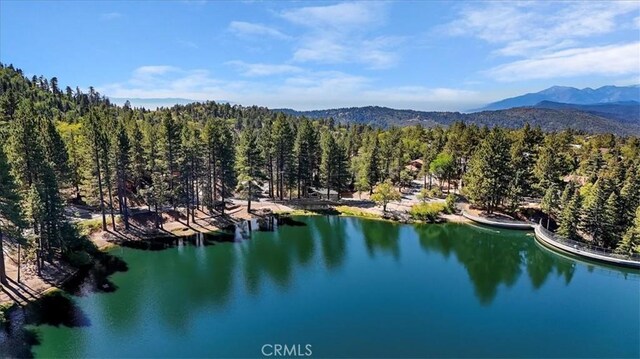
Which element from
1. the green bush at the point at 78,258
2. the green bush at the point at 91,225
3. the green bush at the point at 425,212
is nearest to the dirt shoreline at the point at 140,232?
the green bush at the point at 91,225

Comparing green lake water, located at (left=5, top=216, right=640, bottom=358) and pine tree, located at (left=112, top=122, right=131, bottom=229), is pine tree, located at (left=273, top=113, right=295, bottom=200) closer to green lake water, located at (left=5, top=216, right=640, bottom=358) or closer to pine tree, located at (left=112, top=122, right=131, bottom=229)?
green lake water, located at (left=5, top=216, right=640, bottom=358)

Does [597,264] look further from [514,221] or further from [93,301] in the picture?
[93,301]

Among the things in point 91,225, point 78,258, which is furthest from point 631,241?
point 91,225

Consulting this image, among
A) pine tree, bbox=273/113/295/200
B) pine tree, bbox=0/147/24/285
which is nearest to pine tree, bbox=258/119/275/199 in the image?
pine tree, bbox=273/113/295/200

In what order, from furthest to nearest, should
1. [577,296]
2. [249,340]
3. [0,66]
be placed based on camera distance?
[0,66] → [577,296] → [249,340]

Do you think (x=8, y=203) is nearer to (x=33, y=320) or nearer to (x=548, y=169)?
(x=33, y=320)

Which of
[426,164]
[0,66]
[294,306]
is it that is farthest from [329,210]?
[0,66]

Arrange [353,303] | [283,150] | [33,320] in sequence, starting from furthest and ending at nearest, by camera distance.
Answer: [283,150] < [353,303] < [33,320]
